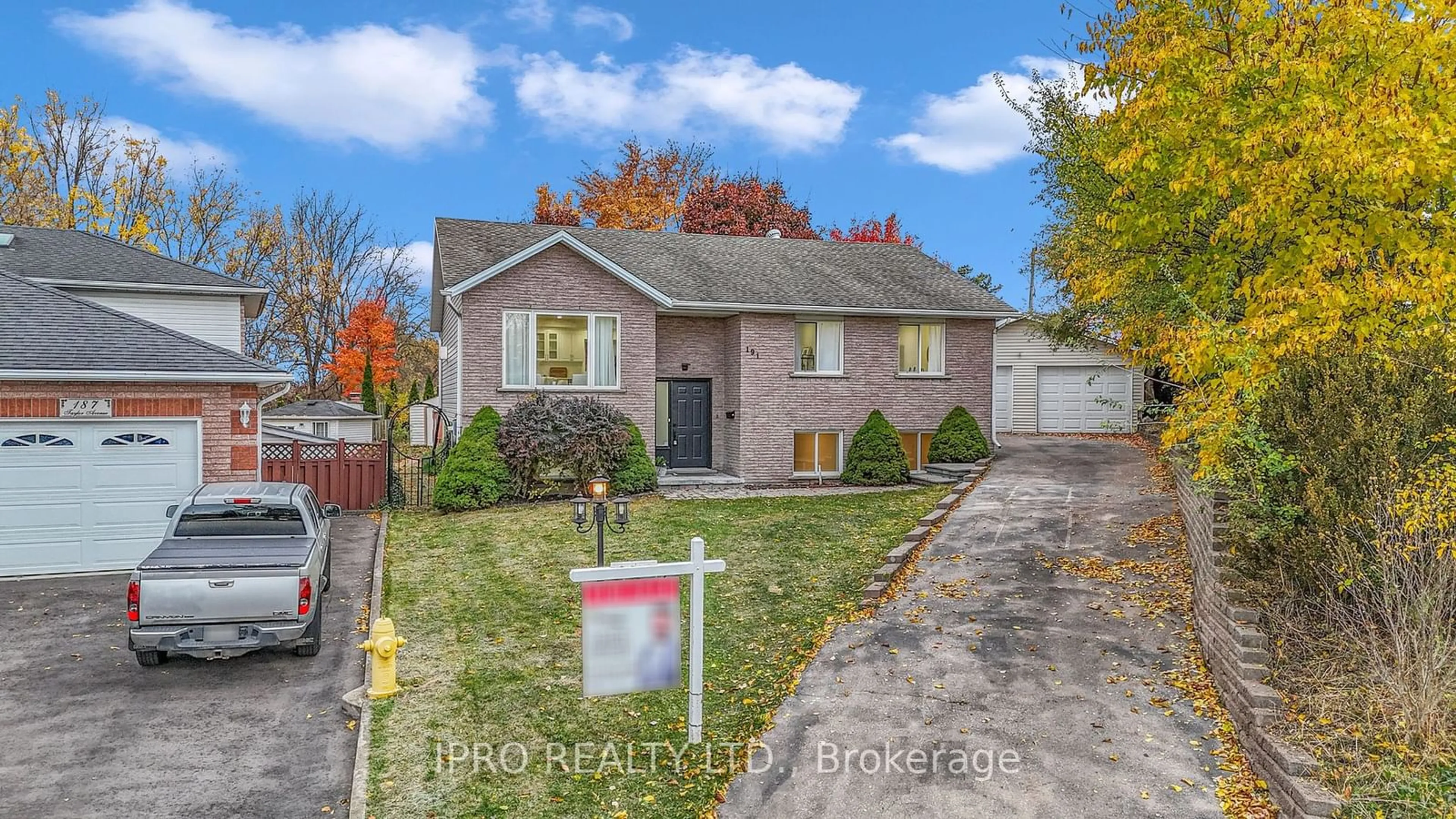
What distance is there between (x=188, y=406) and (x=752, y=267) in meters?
13.1

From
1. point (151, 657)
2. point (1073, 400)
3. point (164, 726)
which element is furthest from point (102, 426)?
point (1073, 400)

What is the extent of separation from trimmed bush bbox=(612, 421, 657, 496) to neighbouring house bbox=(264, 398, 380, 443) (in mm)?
14004

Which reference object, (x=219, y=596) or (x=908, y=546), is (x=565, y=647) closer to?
(x=219, y=596)

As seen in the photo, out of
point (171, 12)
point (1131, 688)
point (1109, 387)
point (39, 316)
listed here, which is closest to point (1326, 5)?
point (1131, 688)

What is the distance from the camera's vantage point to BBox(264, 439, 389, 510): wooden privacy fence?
629 inches

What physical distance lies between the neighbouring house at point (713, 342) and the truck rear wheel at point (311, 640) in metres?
8.90

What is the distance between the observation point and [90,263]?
17.4 meters

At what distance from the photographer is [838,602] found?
9.71 m

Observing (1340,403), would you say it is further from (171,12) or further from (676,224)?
(676,224)

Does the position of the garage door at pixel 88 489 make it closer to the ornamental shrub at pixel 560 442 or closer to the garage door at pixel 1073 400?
the ornamental shrub at pixel 560 442

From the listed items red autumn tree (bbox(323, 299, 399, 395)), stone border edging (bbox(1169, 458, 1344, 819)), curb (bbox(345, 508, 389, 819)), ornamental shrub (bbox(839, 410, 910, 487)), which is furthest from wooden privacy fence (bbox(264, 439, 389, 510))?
red autumn tree (bbox(323, 299, 399, 395))

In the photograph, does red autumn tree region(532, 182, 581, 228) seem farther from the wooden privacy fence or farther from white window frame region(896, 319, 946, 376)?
the wooden privacy fence

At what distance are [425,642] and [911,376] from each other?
46.4 feet

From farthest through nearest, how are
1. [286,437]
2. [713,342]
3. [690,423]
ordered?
[690,423] → [713,342] → [286,437]
